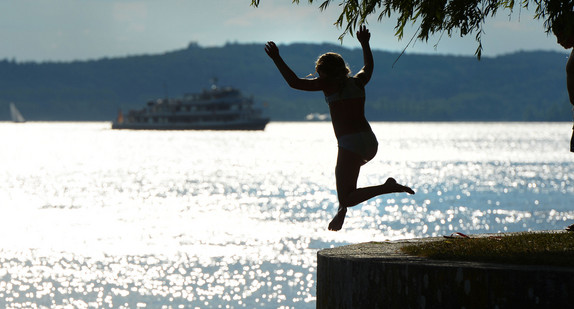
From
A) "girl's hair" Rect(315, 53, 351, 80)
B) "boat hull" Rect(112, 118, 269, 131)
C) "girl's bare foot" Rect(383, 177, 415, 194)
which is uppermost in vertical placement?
"boat hull" Rect(112, 118, 269, 131)

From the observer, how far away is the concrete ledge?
5.00m

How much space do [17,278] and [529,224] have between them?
20381 mm

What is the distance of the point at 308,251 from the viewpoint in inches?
1052

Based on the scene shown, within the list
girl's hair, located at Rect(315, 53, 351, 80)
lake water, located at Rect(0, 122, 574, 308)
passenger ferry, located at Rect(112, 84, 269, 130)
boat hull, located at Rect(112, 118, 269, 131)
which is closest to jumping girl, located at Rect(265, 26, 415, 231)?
girl's hair, located at Rect(315, 53, 351, 80)

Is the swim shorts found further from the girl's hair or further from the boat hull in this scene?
the boat hull

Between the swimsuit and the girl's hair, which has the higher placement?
the girl's hair

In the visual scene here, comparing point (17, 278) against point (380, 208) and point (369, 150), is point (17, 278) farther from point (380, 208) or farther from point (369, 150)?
point (380, 208)

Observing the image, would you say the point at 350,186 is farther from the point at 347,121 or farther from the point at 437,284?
the point at 437,284

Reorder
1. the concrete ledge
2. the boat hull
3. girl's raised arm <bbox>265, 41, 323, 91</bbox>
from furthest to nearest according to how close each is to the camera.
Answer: the boat hull → girl's raised arm <bbox>265, 41, 323, 91</bbox> → the concrete ledge

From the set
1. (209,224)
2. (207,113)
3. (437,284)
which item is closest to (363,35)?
(437,284)

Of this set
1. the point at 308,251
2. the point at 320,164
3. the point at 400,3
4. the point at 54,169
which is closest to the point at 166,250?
the point at 308,251

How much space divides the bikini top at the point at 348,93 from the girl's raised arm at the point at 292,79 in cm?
12

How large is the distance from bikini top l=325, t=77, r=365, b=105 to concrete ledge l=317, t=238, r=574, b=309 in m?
1.10

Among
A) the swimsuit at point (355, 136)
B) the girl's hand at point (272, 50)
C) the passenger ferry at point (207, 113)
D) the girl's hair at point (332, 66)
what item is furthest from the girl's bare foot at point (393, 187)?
the passenger ferry at point (207, 113)
